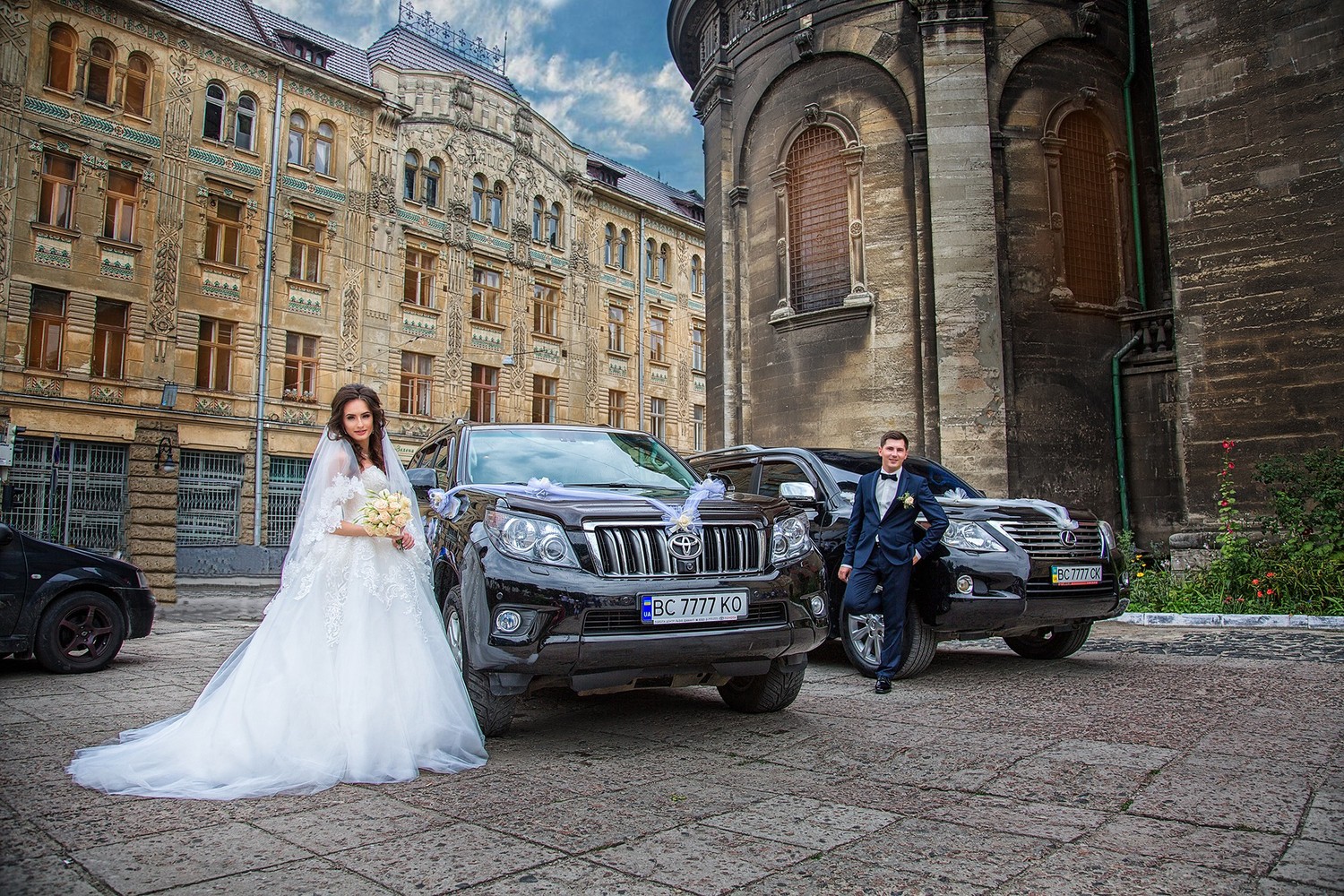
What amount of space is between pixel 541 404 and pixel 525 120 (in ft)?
37.5

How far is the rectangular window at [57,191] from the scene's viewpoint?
2456 cm

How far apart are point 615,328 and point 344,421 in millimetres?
35642

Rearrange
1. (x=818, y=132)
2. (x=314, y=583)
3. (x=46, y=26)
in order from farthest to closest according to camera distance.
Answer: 1. (x=46, y=26)
2. (x=818, y=132)
3. (x=314, y=583)

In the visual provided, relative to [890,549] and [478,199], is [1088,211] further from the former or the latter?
[478,199]

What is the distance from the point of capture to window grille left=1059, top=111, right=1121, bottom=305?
17047mm

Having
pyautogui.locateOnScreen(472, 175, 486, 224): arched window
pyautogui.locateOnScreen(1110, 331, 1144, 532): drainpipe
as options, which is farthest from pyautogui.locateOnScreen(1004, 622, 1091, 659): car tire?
pyautogui.locateOnScreen(472, 175, 486, 224): arched window

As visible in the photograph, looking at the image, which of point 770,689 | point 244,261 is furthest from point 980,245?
point 244,261

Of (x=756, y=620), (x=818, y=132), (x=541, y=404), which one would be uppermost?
(x=818, y=132)

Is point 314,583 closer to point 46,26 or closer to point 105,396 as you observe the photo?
point 105,396

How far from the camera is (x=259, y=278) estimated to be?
28422 mm

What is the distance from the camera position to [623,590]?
15.1ft

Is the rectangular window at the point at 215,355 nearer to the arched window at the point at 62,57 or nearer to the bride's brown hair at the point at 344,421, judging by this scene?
the arched window at the point at 62,57

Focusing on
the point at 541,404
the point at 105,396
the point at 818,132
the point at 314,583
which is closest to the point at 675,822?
the point at 314,583

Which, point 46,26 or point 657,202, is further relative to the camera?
point 657,202
